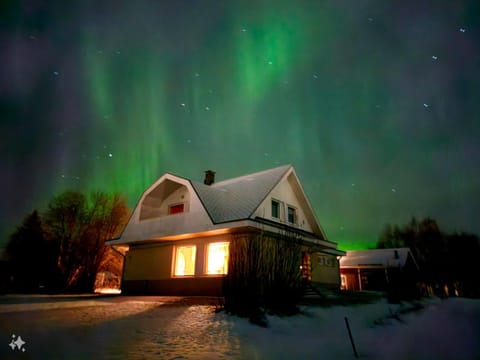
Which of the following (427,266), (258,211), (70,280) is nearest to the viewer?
(258,211)

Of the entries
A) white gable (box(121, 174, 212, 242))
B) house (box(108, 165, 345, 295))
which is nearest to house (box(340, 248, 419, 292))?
house (box(108, 165, 345, 295))

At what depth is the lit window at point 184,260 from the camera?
14227 mm

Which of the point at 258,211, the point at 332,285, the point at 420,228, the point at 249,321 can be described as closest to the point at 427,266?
the point at 420,228

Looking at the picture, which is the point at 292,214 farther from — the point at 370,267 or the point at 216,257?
the point at 370,267

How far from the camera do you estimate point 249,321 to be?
617 cm

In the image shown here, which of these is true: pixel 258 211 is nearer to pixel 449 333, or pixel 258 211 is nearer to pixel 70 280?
pixel 449 333

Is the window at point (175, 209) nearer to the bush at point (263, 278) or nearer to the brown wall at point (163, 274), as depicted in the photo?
the brown wall at point (163, 274)

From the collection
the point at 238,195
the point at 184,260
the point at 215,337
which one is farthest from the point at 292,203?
the point at 215,337

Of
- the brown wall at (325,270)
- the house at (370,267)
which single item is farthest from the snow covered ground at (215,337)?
the house at (370,267)

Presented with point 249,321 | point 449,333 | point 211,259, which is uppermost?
point 211,259

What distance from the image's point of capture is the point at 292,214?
16.9m

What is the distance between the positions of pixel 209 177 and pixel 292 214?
654 cm

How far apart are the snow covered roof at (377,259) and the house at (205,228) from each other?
13438 mm

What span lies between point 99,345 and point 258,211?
391 inches
